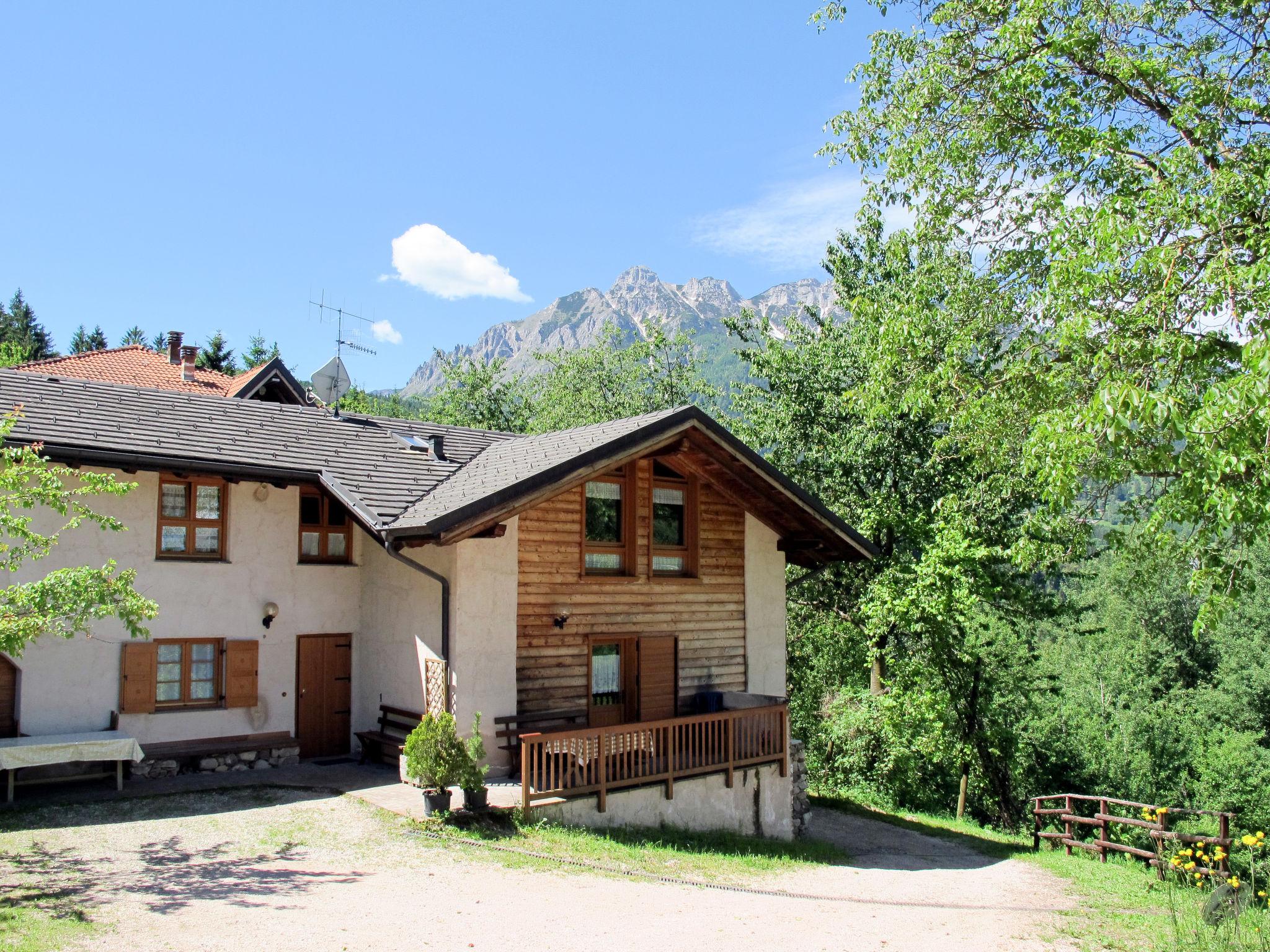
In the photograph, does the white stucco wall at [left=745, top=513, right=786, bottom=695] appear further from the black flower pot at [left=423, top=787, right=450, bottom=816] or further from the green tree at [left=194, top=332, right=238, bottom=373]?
the green tree at [left=194, top=332, right=238, bottom=373]

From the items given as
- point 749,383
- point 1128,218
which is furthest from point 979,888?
point 749,383

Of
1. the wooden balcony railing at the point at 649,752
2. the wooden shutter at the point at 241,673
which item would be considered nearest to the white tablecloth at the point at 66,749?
the wooden shutter at the point at 241,673

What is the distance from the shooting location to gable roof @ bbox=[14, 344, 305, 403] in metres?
25.1

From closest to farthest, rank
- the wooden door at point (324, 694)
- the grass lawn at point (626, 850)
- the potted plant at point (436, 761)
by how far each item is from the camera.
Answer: the grass lawn at point (626, 850) → the potted plant at point (436, 761) → the wooden door at point (324, 694)

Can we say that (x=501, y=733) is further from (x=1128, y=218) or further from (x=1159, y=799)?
(x=1159, y=799)

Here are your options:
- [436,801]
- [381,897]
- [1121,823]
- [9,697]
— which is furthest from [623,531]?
[1121,823]

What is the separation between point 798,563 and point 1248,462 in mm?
10032

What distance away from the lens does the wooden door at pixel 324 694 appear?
47.4ft

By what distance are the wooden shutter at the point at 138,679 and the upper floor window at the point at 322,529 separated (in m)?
2.53

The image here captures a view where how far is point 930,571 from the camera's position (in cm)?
1870

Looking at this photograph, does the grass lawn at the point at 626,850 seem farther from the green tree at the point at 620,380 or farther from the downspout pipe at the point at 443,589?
the green tree at the point at 620,380

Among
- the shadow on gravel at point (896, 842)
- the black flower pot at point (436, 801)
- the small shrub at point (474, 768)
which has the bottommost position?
the shadow on gravel at point (896, 842)

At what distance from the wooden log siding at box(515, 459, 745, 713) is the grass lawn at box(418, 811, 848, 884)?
2432 millimetres

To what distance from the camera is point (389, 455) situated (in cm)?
1580
